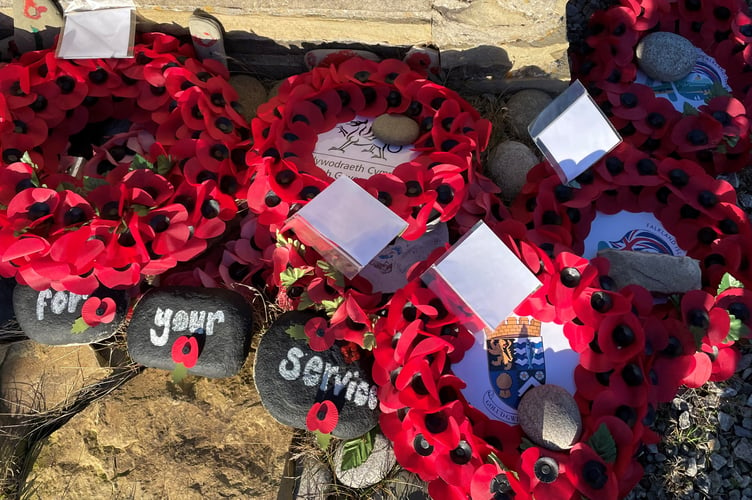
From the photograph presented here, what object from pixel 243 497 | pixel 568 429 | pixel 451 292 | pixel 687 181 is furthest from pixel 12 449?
pixel 687 181

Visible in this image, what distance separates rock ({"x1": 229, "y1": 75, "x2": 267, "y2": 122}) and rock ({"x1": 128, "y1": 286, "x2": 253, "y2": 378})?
886 millimetres

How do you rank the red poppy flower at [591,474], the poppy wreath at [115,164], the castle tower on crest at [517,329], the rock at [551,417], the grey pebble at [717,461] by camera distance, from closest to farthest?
the red poppy flower at [591,474]
the rock at [551,417]
the poppy wreath at [115,164]
the castle tower on crest at [517,329]
the grey pebble at [717,461]

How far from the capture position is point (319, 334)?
172 cm

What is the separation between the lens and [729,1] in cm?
245

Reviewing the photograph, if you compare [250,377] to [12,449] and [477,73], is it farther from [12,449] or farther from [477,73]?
[477,73]

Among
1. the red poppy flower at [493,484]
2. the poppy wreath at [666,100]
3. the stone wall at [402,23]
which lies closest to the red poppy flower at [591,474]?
the red poppy flower at [493,484]

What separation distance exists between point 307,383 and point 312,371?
41mm

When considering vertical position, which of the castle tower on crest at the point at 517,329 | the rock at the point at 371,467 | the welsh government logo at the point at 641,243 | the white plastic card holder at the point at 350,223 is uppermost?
the white plastic card holder at the point at 350,223

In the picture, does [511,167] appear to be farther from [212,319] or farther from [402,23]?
[212,319]

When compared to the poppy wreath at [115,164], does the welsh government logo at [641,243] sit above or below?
below

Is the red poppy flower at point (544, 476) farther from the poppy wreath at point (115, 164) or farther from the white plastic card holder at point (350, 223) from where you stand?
the poppy wreath at point (115, 164)

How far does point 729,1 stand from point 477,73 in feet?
4.05

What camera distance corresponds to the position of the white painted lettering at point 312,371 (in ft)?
Result: 5.73

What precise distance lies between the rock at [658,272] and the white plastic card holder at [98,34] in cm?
202
